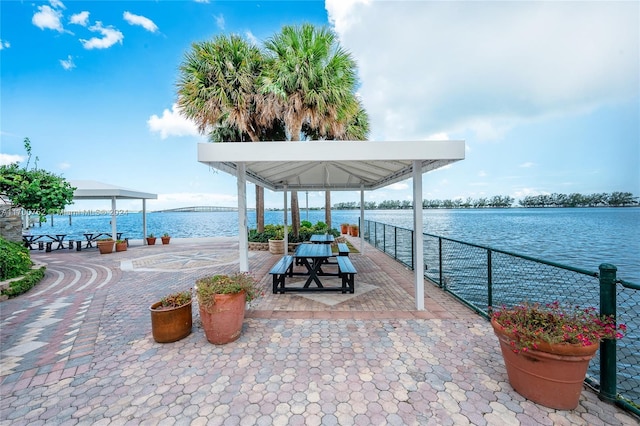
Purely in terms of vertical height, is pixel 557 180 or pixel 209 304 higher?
pixel 557 180

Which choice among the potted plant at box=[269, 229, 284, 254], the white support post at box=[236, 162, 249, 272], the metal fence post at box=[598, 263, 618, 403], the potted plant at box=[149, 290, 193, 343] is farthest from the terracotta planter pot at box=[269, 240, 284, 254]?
the metal fence post at box=[598, 263, 618, 403]

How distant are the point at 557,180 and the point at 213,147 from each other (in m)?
66.9

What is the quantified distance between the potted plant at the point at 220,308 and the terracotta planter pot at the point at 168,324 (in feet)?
1.24

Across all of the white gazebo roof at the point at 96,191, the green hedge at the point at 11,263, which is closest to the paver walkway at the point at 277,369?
the green hedge at the point at 11,263

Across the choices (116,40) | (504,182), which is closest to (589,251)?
(116,40)

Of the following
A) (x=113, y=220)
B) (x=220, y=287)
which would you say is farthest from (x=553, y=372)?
(x=113, y=220)

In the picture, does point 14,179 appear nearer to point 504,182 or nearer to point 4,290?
point 4,290

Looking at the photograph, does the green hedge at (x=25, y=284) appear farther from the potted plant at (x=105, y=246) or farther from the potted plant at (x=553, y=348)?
the potted plant at (x=553, y=348)

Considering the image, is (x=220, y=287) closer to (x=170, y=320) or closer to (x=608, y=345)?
(x=170, y=320)

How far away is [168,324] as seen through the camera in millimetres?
3297

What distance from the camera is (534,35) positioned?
871 cm

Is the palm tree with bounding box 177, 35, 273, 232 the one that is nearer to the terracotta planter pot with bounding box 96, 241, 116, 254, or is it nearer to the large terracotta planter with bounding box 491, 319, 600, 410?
the terracotta planter pot with bounding box 96, 241, 116, 254

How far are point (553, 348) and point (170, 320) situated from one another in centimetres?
394

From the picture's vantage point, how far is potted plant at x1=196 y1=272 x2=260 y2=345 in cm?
317
